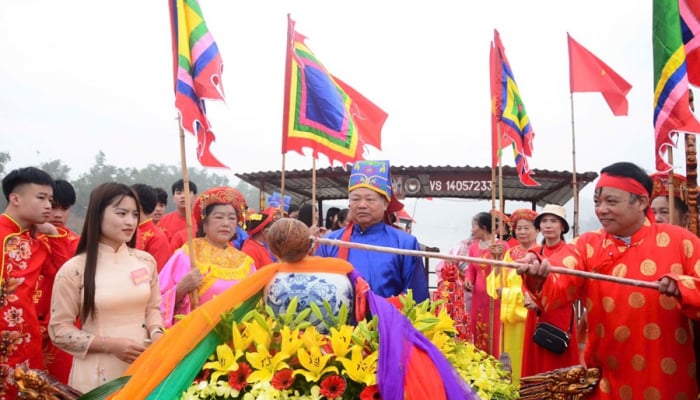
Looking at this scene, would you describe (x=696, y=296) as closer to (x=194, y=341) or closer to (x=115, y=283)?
(x=194, y=341)

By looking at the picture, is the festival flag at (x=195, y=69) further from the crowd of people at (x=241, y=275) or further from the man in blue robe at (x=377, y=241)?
the man in blue robe at (x=377, y=241)

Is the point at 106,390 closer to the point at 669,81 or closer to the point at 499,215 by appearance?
the point at 669,81

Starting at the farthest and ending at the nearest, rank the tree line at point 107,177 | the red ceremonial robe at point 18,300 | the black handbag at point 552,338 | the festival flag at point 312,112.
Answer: the tree line at point 107,177 < the festival flag at point 312,112 < the black handbag at point 552,338 < the red ceremonial robe at point 18,300

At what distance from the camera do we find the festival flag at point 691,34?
3285 mm

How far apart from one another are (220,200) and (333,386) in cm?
225

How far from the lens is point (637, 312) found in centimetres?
278

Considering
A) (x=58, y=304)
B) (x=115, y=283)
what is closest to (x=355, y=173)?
(x=115, y=283)

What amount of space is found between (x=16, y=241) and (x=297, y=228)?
6.93 ft

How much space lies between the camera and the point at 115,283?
2736 mm

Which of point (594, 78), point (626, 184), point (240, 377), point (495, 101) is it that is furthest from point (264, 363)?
point (594, 78)

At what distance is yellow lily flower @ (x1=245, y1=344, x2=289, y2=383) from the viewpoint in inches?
82.4

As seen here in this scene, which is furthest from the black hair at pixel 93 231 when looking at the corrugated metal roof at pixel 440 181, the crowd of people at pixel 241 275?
the corrugated metal roof at pixel 440 181

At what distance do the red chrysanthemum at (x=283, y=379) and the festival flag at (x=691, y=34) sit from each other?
2.85 meters

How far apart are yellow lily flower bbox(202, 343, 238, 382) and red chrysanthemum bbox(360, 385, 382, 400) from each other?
47 centimetres
